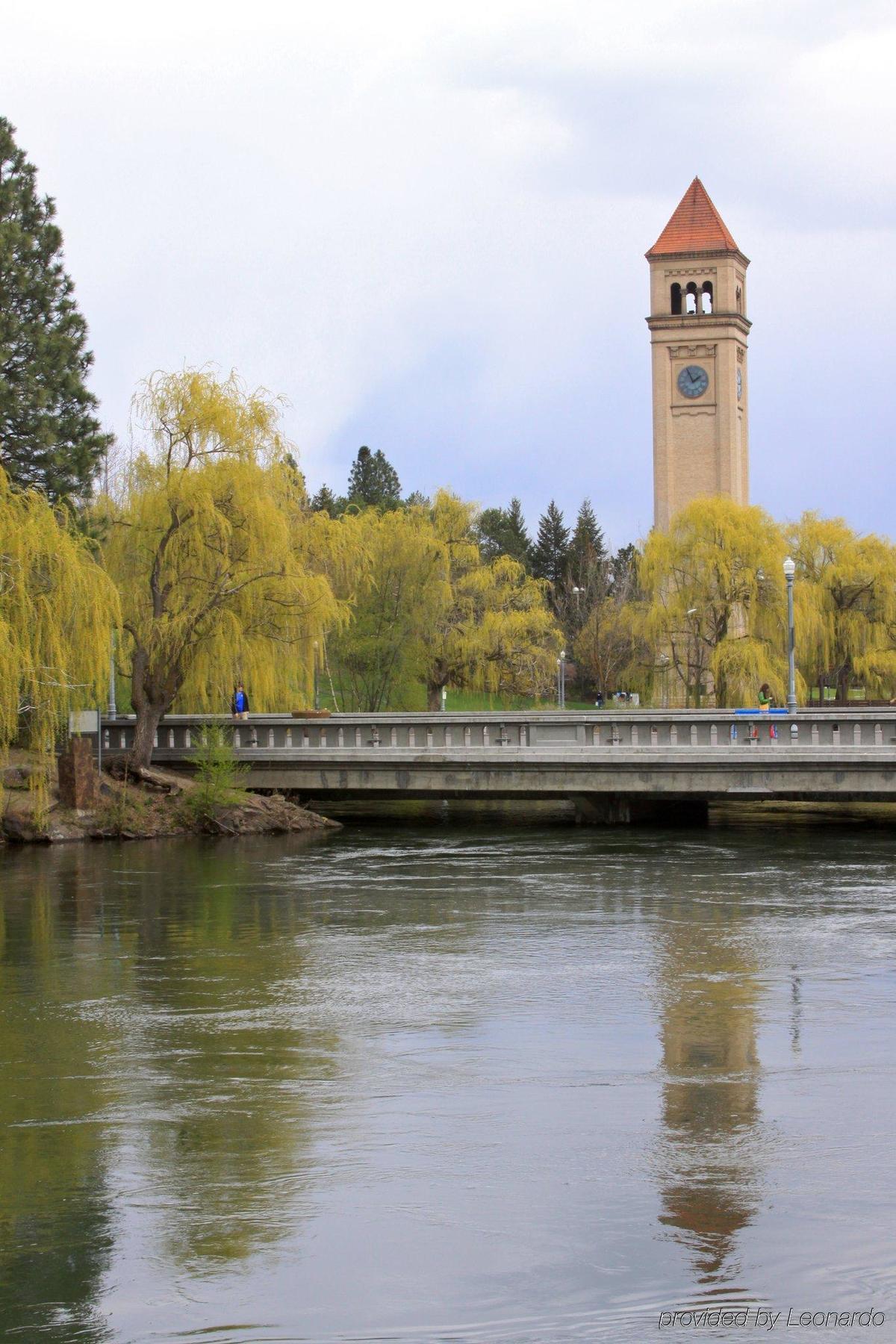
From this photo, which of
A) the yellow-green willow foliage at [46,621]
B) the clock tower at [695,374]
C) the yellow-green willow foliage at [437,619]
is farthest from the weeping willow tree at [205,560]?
the clock tower at [695,374]

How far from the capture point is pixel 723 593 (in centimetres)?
5944

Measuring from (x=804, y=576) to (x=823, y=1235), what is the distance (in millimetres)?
54529

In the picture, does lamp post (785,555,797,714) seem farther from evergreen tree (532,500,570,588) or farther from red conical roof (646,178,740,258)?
evergreen tree (532,500,570,588)

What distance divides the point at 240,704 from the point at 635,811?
11.0 metres

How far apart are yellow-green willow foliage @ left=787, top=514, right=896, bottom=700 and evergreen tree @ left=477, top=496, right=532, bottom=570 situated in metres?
57.9

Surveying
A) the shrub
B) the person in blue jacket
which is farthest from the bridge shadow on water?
the shrub

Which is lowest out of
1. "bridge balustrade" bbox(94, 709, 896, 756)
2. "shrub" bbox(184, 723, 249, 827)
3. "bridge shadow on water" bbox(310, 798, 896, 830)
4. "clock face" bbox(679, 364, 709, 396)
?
"bridge shadow on water" bbox(310, 798, 896, 830)

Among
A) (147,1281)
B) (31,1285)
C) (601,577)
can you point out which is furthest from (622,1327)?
(601,577)

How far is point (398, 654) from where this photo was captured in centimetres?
6281

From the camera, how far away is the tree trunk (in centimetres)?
4012

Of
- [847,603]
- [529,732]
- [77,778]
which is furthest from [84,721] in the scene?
[847,603]

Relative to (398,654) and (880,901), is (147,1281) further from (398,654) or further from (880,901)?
(398,654)

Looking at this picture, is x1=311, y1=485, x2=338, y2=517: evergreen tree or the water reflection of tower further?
x1=311, y1=485, x2=338, y2=517: evergreen tree

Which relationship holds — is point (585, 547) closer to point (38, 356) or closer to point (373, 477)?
point (373, 477)
